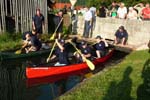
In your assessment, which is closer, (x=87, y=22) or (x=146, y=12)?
(x=146, y=12)

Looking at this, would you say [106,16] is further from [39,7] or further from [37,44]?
[37,44]

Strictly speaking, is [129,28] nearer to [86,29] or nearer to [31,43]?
[86,29]

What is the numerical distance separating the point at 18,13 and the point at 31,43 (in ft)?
11.0

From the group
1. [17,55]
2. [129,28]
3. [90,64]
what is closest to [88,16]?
[129,28]

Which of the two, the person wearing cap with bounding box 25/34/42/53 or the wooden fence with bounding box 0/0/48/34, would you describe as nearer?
the person wearing cap with bounding box 25/34/42/53

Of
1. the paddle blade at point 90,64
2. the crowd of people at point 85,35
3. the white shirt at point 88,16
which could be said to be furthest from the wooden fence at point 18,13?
the paddle blade at point 90,64

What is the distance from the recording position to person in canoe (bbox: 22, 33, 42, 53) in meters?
17.9

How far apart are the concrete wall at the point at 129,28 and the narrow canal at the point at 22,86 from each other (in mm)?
4035

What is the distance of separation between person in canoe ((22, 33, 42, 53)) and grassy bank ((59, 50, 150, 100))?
511cm

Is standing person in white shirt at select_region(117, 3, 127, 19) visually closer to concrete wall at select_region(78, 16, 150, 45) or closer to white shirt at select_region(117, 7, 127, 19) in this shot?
white shirt at select_region(117, 7, 127, 19)

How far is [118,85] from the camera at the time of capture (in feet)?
38.3

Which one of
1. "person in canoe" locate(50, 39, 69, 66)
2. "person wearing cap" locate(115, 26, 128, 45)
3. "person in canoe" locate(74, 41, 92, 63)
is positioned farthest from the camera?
"person wearing cap" locate(115, 26, 128, 45)

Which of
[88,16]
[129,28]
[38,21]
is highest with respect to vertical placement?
[88,16]

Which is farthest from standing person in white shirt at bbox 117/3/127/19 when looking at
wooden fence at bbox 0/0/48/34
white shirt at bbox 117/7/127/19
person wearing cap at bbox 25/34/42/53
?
person wearing cap at bbox 25/34/42/53
